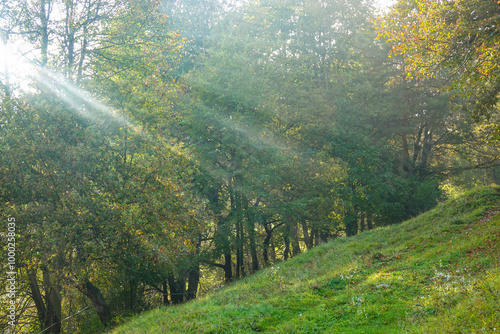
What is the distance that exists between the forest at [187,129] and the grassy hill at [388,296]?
11.1 feet

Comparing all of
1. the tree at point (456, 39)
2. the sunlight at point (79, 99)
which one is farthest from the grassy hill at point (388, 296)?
the sunlight at point (79, 99)

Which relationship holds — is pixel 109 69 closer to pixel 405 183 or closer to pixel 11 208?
pixel 11 208

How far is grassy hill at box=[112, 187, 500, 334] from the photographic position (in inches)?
249

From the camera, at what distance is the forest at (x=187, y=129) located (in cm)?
1023

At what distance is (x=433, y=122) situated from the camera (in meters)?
29.4

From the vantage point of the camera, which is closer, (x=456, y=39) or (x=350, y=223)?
(x=456, y=39)

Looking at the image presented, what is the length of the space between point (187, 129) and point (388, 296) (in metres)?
15.0

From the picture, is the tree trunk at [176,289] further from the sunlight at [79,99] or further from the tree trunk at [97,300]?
the sunlight at [79,99]

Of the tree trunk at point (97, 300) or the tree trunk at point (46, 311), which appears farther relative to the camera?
the tree trunk at point (97, 300)

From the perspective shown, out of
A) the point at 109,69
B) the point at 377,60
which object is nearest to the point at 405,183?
the point at 377,60

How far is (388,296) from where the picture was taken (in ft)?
27.0

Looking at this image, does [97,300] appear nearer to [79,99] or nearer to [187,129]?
[79,99]

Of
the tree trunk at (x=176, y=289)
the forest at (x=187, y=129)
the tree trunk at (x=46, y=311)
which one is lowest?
the tree trunk at (x=176, y=289)

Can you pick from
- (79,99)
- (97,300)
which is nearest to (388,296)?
(79,99)
